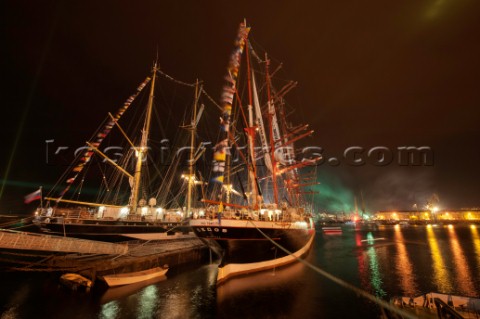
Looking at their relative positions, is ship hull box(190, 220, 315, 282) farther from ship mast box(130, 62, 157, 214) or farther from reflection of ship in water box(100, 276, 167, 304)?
ship mast box(130, 62, 157, 214)

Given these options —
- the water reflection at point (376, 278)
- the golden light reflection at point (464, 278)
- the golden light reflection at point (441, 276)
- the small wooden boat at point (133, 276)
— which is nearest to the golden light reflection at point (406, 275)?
the water reflection at point (376, 278)

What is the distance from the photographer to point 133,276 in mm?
18594

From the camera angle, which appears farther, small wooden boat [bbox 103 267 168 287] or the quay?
small wooden boat [bbox 103 267 168 287]

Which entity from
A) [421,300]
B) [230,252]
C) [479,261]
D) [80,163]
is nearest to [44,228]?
[80,163]

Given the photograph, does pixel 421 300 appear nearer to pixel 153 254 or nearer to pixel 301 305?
pixel 301 305

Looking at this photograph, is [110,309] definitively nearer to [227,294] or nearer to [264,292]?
[227,294]

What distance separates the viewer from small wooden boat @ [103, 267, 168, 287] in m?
17.4

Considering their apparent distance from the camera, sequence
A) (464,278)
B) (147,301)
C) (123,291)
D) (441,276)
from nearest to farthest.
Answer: (147,301)
(123,291)
(464,278)
(441,276)

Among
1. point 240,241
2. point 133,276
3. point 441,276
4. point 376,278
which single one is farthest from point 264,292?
point 441,276

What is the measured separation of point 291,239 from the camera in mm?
24250

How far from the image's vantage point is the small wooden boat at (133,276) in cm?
1737

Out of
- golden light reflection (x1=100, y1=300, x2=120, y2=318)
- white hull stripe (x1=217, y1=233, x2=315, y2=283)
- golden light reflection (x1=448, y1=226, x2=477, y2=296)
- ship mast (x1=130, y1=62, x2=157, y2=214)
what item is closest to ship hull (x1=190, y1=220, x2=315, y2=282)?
white hull stripe (x1=217, y1=233, x2=315, y2=283)

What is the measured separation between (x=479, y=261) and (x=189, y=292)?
126 feet

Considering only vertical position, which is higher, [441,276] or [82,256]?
[82,256]
